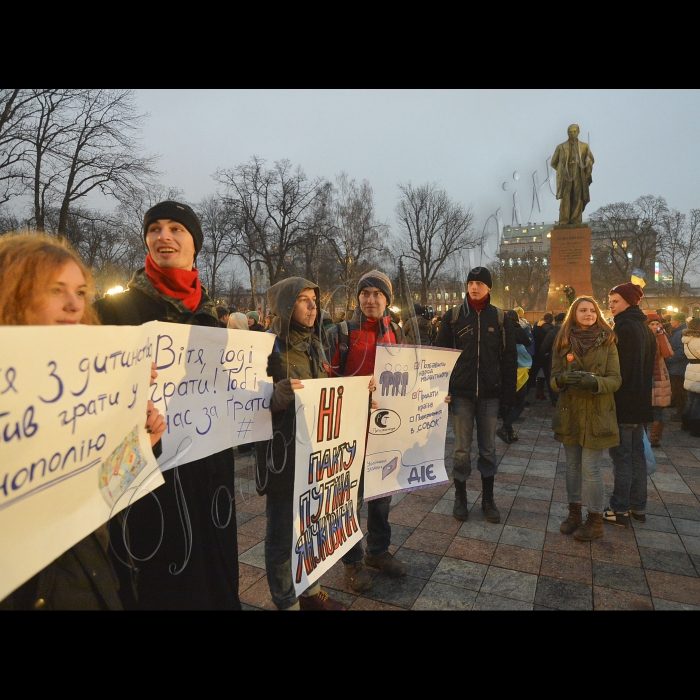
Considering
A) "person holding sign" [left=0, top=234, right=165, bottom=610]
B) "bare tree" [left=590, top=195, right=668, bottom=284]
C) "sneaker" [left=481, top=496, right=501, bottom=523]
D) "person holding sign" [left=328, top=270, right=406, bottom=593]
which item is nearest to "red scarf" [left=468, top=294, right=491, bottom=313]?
"person holding sign" [left=328, top=270, right=406, bottom=593]

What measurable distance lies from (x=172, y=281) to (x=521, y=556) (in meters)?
3.04

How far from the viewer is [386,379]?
8.70ft

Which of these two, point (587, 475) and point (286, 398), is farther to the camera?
point (587, 475)

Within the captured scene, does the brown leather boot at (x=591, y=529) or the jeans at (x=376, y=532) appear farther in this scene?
the brown leather boot at (x=591, y=529)

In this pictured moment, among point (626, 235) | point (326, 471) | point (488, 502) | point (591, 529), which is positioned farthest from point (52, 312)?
point (626, 235)

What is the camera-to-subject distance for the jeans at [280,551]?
7.05 ft

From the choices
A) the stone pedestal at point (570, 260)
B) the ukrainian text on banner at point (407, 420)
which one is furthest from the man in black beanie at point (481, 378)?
the stone pedestal at point (570, 260)

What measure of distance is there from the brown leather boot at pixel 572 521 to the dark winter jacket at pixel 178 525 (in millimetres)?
2829

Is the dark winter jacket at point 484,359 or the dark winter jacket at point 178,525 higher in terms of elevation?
the dark winter jacket at point 484,359

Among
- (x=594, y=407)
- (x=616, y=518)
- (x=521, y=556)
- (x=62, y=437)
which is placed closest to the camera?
(x=62, y=437)

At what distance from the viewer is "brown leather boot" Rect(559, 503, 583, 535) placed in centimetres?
348

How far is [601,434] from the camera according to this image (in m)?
3.30

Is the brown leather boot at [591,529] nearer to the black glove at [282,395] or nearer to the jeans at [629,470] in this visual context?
the jeans at [629,470]

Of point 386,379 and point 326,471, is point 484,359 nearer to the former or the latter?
point 386,379
